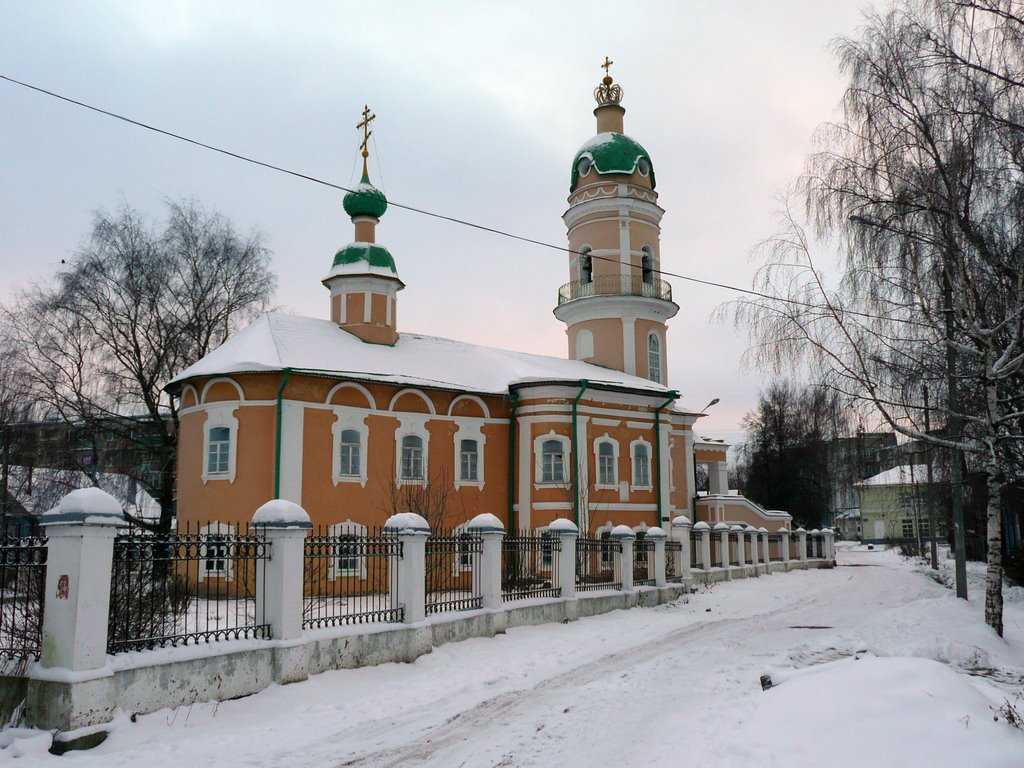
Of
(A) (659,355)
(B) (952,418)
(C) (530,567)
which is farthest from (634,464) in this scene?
(B) (952,418)

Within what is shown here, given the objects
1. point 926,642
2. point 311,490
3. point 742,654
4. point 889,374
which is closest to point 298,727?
point 742,654

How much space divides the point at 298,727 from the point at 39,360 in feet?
61.0

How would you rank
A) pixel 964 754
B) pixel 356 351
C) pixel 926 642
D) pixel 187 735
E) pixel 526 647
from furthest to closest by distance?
pixel 356 351 → pixel 526 647 → pixel 926 642 → pixel 187 735 → pixel 964 754

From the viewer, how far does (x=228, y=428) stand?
19.8 metres

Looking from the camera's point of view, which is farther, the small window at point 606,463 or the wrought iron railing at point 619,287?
the wrought iron railing at point 619,287

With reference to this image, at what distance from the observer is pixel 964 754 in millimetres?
5258

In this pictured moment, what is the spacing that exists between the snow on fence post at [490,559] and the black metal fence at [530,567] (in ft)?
2.59

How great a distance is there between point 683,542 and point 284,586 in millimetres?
13652

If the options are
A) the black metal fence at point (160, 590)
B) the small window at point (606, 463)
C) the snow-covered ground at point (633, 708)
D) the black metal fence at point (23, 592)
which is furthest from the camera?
the small window at point (606, 463)

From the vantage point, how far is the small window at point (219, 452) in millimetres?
19750

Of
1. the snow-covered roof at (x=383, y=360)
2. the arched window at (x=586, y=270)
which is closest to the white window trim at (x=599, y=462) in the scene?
the snow-covered roof at (x=383, y=360)

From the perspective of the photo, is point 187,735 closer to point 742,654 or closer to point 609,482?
point 742,654

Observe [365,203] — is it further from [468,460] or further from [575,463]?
[575,463]

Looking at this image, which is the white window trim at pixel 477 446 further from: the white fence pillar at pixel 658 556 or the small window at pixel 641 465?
the white fence pillar at pixel 658 556
